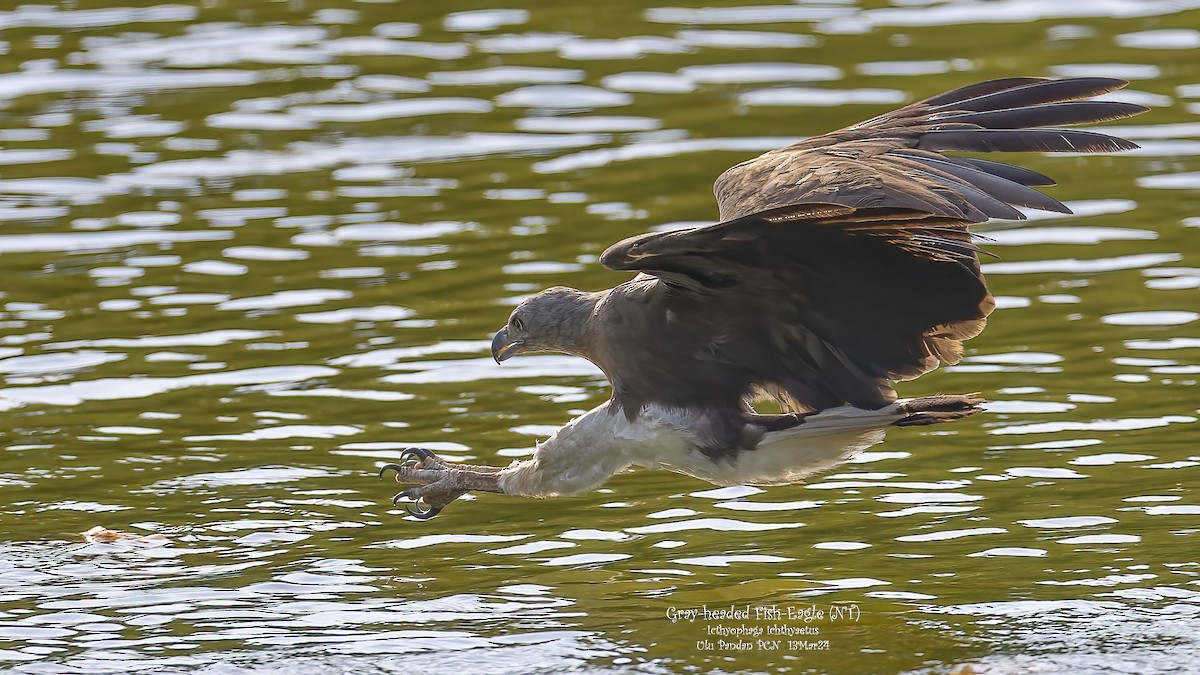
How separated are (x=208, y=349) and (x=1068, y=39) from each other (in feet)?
25.7

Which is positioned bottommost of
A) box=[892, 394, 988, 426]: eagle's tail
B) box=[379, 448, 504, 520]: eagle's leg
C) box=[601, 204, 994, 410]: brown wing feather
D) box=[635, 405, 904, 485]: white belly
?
box=[379, 448, 504, 520]: eagle's leg

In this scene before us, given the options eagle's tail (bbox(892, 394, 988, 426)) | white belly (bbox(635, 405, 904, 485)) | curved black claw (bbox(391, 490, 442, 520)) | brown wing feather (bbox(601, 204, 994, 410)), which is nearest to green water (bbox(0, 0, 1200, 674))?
curved black claw (bbox(391, 490, 442, 520))

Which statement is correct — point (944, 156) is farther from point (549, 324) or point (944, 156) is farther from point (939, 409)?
point (549, 324)

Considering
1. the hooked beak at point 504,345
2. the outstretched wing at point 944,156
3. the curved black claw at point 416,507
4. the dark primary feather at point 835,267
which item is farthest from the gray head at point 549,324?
the outstretched wing at point 944,156

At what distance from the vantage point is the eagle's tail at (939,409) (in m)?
6.10

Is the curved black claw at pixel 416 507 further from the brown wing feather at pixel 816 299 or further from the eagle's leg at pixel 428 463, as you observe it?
the brown wing feather at pixel 816 299

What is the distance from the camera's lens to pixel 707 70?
46.1 ft

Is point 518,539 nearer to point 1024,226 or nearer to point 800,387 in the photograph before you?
point 800,387

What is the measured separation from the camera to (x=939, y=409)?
614 cm

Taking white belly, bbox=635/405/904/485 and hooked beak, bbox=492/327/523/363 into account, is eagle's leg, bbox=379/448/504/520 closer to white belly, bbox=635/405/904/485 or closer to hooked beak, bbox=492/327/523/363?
hooked beak, bbox=492/327/523/363

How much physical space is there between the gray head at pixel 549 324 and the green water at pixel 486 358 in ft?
2.34

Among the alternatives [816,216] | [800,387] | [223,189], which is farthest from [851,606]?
[223,189]

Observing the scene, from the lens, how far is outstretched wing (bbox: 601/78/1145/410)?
562cm

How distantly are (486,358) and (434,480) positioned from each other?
2086mm
